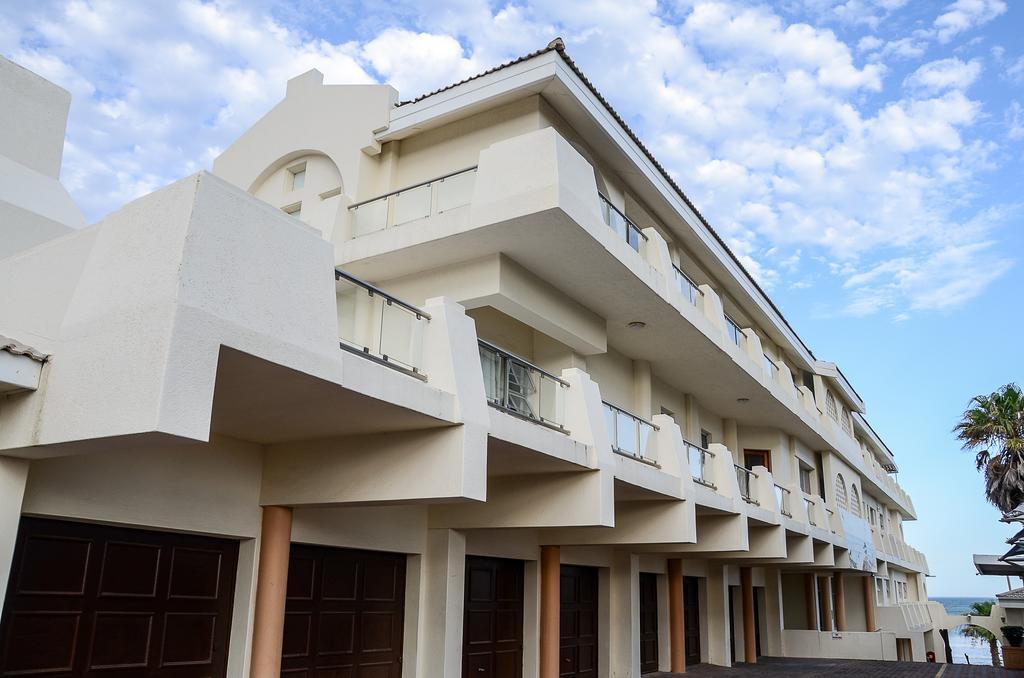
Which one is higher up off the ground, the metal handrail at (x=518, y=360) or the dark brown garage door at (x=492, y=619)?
the metal handrail at (x=518, y=360)

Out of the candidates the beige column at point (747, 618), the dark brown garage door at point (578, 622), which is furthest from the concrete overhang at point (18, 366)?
the beige column at point (747, 618)

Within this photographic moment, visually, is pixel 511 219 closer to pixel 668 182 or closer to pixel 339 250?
pixel 339 250

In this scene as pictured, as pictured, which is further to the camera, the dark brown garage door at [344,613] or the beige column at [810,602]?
the beige column at [810,602]

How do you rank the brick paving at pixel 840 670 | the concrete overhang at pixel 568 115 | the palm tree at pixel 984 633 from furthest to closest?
the palm tree at pixel 984 633
the brick paving at pixel 840 670
the concrete overhang at pixel 568 115

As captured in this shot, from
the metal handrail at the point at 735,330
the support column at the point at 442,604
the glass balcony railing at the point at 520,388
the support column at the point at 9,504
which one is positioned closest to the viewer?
the support column at the point at 9,504

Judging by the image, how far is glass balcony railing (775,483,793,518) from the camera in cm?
2054

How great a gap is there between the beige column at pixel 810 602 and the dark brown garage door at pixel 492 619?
1947 centimetres

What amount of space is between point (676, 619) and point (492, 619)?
7.17 m

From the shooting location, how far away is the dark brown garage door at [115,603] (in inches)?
309

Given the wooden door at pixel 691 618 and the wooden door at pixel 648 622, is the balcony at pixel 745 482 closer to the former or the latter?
the wooden door at pixel 648 622

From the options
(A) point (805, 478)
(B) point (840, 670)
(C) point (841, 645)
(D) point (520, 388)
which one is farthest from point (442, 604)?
(A) point (805, 478)

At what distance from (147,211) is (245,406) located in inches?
Result: 89.9

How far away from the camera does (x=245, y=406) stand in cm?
812

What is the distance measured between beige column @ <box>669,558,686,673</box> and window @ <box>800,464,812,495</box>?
1093 cm
